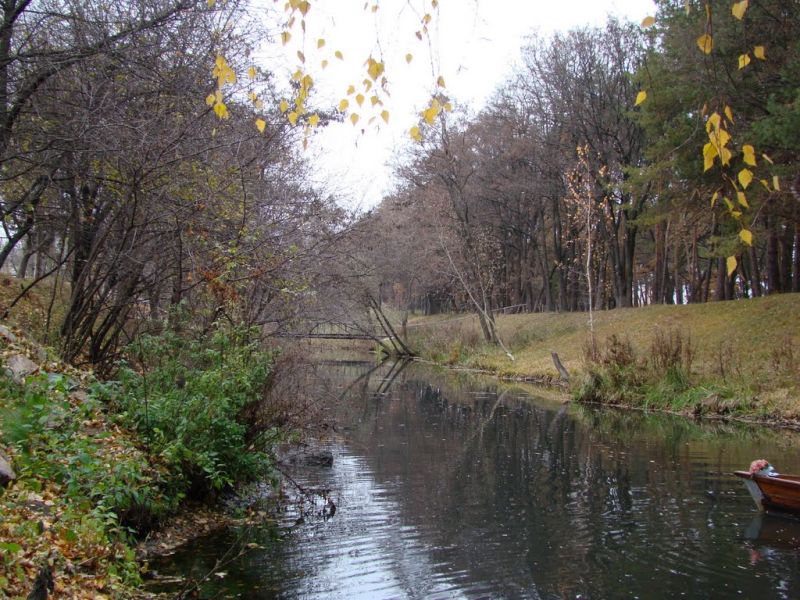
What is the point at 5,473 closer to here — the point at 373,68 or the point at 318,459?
the point at 373,68

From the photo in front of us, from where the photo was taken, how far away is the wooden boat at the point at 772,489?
870 centimetres

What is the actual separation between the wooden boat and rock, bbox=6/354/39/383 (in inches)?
338

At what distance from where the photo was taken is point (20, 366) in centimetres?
726

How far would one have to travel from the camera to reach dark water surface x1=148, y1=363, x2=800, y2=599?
272 inches

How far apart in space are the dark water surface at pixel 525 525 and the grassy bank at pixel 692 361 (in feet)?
6.88

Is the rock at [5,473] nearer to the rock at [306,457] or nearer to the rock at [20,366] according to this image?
the rock at [20,366]

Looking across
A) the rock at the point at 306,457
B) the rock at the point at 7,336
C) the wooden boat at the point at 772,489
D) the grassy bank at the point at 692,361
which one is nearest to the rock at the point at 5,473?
the rock at the point at 7,336

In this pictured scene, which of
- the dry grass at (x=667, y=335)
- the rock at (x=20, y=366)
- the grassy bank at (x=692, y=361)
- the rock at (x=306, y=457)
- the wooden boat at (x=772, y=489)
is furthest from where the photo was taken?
the dry grass at (x=667, y=335)

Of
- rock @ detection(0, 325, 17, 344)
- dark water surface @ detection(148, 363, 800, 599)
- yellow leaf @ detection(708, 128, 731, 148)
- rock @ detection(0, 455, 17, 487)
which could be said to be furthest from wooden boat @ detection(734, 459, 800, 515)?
rock @ detection(0, 325, 17, 344)

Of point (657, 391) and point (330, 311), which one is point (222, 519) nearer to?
point (330, 311)

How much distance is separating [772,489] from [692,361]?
38.9 ft

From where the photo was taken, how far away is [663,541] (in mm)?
8133

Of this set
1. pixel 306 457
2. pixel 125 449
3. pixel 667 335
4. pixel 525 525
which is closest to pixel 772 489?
pixel 525 525

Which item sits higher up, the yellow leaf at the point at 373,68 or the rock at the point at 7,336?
the yellow leaf at the point at 373,68
